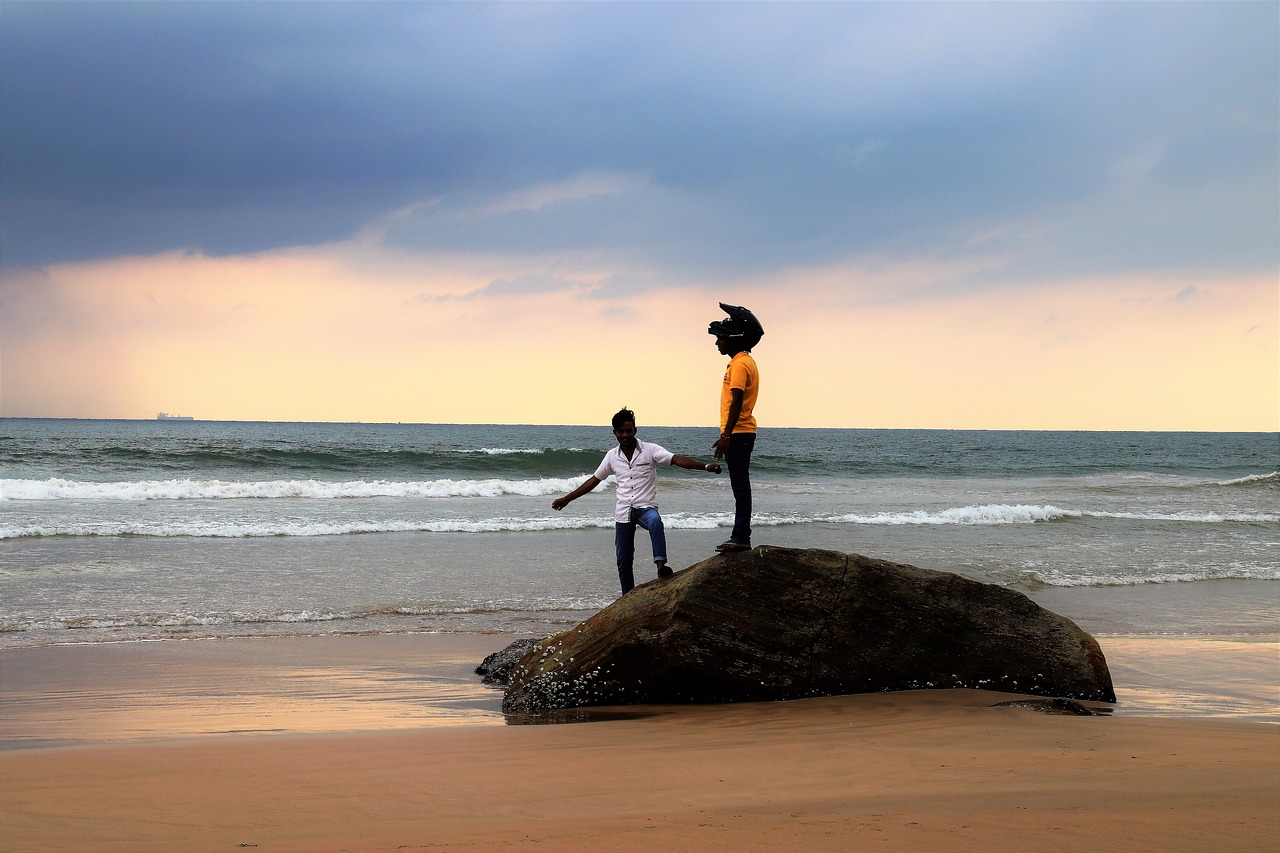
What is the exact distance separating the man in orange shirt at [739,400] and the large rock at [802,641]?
38 centimetres

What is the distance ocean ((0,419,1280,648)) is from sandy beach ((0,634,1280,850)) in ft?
12.0

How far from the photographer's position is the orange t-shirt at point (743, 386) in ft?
23.7

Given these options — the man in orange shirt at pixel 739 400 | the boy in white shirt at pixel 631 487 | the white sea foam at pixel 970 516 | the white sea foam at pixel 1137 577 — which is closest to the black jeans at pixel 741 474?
the man in orange shirt at pixel 739 400

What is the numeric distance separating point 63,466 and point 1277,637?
37.0m

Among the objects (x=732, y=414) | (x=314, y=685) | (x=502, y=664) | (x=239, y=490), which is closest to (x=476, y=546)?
(x=502, y=664)

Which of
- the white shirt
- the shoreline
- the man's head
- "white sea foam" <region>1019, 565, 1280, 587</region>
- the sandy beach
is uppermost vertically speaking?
the man's head

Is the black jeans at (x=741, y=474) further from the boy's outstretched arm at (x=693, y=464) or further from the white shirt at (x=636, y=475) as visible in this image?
the white shirt at (x=636, y=475)

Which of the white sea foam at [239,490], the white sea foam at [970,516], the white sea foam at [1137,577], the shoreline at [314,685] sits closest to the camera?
the shoreline at [314,685]

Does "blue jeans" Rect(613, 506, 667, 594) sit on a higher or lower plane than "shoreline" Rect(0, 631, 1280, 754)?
higher

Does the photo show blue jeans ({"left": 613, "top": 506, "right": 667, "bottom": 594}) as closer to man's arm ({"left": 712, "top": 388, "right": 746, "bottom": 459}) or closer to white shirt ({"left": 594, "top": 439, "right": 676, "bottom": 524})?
white shirt ({"left": 594, "top": 439, "right": 676, "bottom": 524})

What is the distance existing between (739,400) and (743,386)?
12 centimetres

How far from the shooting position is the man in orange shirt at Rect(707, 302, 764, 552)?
720 centimetres

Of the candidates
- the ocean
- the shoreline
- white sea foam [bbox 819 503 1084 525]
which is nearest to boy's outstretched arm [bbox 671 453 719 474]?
the shoreline

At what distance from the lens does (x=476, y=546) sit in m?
16.5
